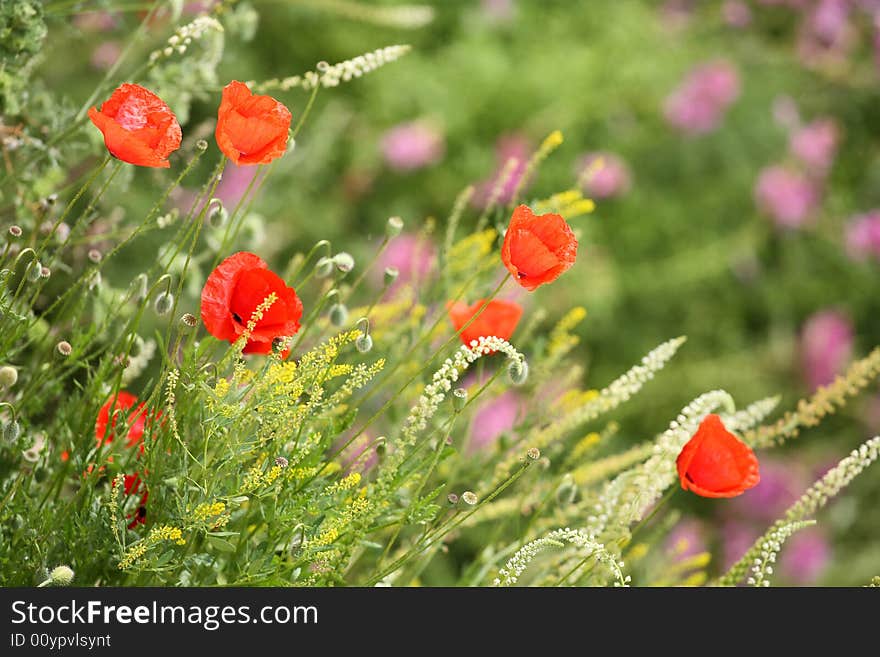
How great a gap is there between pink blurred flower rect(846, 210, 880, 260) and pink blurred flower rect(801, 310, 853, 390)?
4.7 inches

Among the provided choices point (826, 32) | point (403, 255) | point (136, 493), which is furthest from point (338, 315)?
point (826, 32)

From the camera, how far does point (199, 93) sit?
0.74 meters

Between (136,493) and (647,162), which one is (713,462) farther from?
(647,162)

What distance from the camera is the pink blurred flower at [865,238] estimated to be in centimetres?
186

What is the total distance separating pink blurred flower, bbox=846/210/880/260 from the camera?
6.09 ft

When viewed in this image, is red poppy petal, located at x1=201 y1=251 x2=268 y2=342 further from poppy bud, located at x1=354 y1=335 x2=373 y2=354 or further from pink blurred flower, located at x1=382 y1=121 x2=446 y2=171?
pink blurred flower, located at x1=382 y1=121 x2=446 y2=171

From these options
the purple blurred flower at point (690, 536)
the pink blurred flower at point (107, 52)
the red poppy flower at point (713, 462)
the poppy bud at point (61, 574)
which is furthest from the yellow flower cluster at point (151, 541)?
the purple blurred flower at point (690, 536)

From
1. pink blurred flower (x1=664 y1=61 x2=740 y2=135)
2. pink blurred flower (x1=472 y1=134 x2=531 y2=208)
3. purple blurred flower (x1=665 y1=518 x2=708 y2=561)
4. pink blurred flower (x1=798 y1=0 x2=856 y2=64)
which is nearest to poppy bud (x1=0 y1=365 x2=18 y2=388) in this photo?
purple blurred flower (x1=665 y1=518 x2=708 y2=561)

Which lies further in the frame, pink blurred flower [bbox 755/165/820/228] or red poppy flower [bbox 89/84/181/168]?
pink blurred flower [bbox 755/165/820/228]

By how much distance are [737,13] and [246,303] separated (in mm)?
1787

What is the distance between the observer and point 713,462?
1.80 feet
